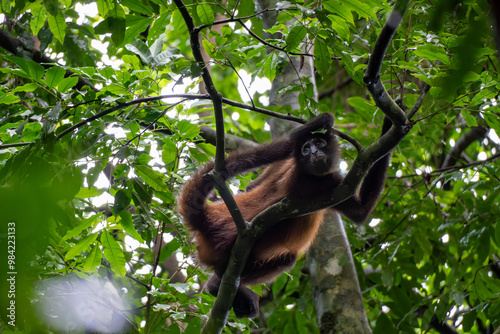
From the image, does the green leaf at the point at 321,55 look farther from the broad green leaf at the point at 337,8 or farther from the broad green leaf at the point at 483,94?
the broad green leaf at the point at 483,94

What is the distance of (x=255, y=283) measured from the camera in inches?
194

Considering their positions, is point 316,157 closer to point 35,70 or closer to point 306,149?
point 306,149

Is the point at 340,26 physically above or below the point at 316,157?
above

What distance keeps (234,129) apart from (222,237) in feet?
9.77

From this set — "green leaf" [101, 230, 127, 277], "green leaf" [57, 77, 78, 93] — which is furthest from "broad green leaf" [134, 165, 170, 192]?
"green leaf" [57, 77, 78, 93]

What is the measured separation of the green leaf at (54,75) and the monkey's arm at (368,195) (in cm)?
283

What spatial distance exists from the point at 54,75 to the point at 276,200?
241cm

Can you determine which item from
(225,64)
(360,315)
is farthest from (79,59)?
(360,315)

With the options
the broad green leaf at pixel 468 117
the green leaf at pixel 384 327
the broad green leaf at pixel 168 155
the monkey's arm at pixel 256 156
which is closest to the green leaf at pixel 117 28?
the monkey's arm at pixel 256 156

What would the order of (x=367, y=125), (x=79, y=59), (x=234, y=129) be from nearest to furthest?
(x=79, y=59)
(x=367, y=125)
(x=234, y=129)

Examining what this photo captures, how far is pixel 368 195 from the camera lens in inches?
175

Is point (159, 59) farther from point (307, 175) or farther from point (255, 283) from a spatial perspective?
point (255, 283)

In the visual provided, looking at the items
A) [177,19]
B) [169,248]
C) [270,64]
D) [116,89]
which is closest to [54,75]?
[116,89]

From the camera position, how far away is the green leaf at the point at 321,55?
349cm
